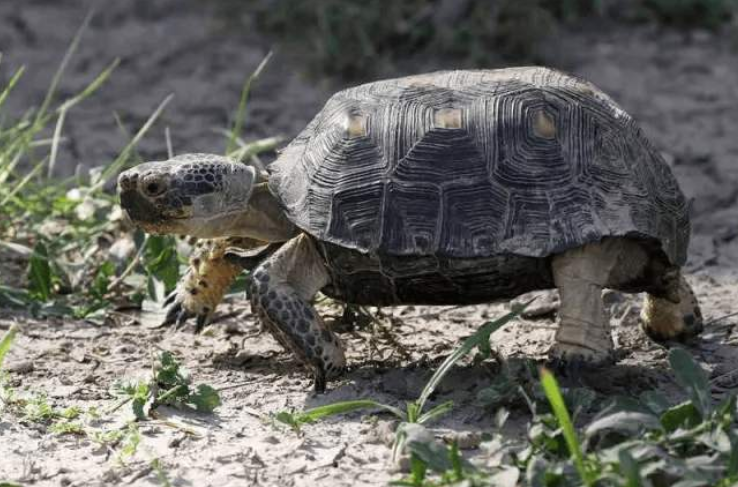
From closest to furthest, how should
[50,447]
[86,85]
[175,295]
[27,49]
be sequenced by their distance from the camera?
[50,447] < [175,295] < [86,85] < [27,49]

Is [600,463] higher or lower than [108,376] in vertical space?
higher

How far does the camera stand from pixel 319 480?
11.7 feet

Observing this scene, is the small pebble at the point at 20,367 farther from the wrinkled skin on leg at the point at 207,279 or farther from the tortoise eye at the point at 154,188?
the tortoise eye at the point at 154,188

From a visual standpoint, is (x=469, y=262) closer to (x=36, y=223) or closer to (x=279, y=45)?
(x=36, y=223)

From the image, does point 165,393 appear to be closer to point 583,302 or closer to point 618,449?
point 583,302

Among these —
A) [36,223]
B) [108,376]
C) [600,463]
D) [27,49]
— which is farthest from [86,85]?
[600,463]

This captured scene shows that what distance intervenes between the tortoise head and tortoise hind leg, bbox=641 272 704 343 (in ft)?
5.19

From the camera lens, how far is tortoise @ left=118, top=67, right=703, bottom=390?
409cm

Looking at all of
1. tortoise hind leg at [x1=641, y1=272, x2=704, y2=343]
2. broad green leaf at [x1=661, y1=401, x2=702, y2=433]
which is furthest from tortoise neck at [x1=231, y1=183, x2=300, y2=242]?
broad green leaf at [x1=661, y1=401, x2=702, y2=433]

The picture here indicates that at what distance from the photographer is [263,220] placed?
15.3 feet

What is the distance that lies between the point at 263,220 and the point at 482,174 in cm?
95

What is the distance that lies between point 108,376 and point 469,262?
57.8 inches

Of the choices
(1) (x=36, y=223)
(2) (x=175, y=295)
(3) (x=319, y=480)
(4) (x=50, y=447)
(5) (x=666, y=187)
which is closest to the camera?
(3) (x=319, y=480)

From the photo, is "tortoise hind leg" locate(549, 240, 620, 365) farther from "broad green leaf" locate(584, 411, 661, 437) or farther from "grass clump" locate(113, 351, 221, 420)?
"grass clump" locate(113, 351, 221, 420)
